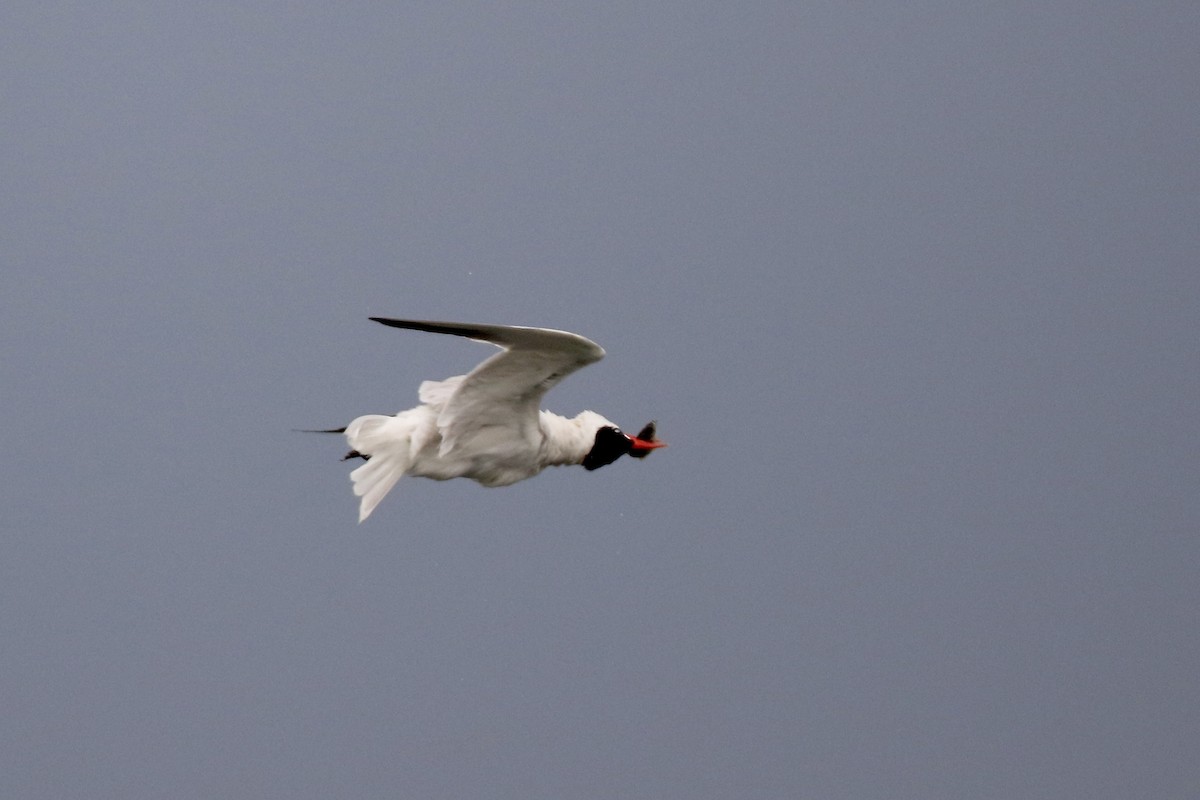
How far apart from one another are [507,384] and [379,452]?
0.66 meters

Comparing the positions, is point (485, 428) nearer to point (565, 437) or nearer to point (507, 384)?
point (507, 384)

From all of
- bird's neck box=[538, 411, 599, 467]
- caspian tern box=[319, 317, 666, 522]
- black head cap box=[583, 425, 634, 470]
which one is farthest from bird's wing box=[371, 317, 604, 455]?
black head cap box=[583, 425, 634, 470]

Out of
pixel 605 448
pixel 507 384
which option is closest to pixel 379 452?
pixel 507 384

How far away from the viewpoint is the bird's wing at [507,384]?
5.20 meters

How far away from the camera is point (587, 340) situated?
5.27 meters

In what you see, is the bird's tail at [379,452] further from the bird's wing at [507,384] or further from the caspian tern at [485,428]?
the bird's wing at [507,384]

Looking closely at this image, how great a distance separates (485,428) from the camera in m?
5.70

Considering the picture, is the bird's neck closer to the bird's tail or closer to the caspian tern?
the caspian tern

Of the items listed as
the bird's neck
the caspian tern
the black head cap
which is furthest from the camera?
the black head cap

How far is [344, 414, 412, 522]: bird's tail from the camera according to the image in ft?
19.0

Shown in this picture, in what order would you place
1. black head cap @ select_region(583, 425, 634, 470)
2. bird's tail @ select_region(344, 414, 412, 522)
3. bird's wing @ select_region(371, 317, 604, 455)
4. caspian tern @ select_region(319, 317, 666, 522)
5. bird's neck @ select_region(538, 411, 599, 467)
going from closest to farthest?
bird's wing @ select_region(371, 317, 604, 455) < caspian tern @ select_region(319, 317, 666, 522) < bird's tail @ select_region(344, 414, 412, 522) < bird's neck @ select_region(538, 411, 599, 467) < black head cap @ select_region(583, 425, 634, 470)

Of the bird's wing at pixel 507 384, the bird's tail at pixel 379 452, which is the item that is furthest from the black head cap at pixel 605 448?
the bird's tail at pixel 379 452

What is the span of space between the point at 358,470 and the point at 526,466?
629 mm

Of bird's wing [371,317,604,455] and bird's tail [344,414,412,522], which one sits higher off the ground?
bird's wing [371,317,604,455]
